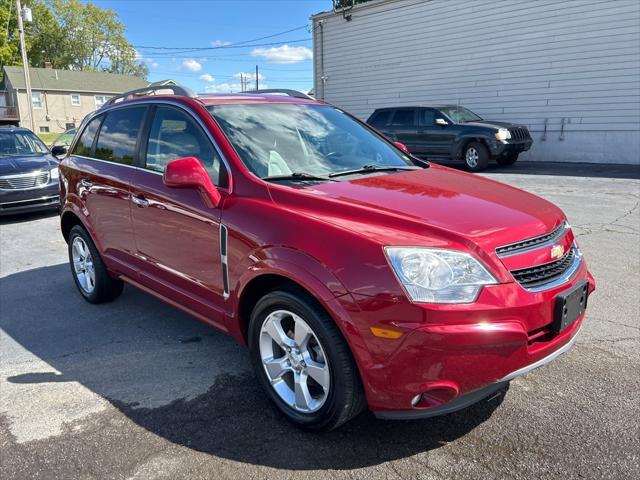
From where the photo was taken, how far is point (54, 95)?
5059 centimetres

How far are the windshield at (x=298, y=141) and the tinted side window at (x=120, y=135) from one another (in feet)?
3.16

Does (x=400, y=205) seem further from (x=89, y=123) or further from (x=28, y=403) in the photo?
(x=89, y=123)

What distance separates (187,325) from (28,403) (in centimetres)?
136

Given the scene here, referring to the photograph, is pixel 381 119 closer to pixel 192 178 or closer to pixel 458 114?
pixel 458 114

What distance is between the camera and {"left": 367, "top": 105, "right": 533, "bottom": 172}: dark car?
43.8 ft

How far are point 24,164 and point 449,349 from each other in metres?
9.36

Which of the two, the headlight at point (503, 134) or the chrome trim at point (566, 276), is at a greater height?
the headlight at point (503, 134)

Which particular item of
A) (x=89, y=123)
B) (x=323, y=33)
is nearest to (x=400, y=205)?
(x=89, y=123)

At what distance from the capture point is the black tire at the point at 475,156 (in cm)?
1352

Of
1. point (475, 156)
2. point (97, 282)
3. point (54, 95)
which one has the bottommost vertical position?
point (97, 282)

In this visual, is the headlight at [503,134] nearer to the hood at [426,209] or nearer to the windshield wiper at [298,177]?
the hood at [426,209]

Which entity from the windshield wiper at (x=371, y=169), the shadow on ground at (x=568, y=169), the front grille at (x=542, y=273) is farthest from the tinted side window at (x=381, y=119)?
the front grille at (x=542, y=273)

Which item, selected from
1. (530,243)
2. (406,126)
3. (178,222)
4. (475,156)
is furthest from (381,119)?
(530,243)

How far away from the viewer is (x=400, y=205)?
2.76 meters
